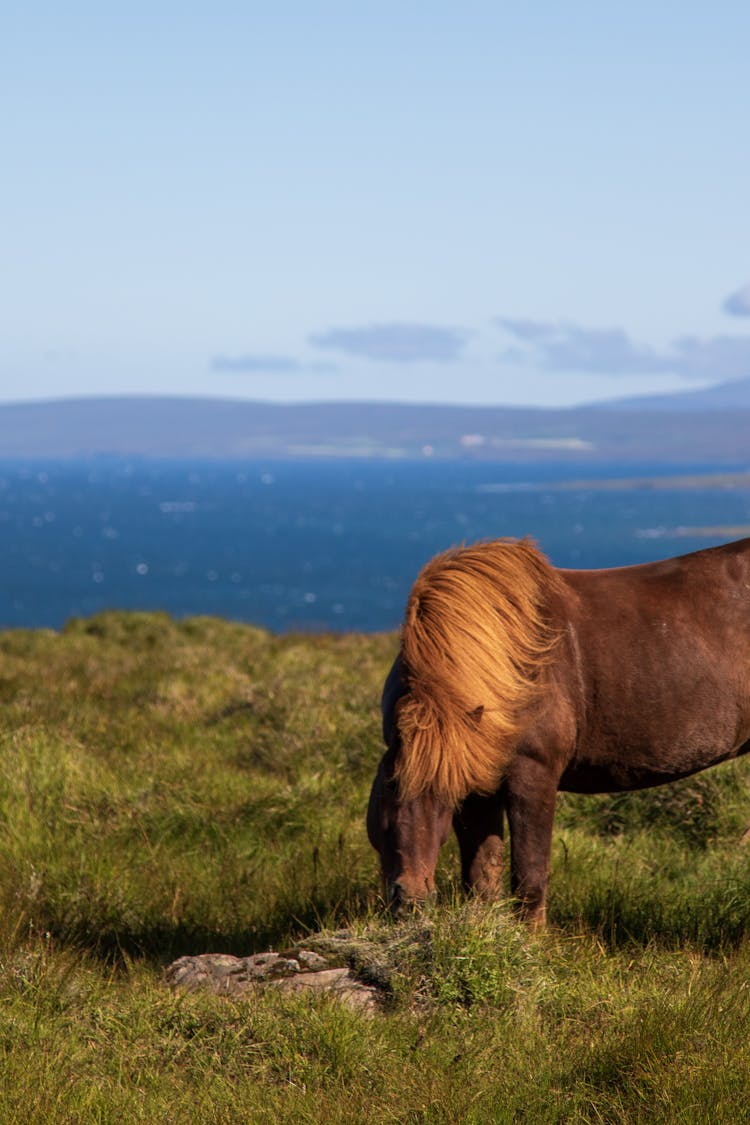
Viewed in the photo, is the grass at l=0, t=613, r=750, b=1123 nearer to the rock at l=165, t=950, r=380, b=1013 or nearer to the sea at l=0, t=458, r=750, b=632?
the rock at l=165, t=950, r=380, b=1013

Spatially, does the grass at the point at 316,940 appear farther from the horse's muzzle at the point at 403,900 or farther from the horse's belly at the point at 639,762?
the horse's belly at the point at 639,762

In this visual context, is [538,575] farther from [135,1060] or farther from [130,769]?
[130,769]

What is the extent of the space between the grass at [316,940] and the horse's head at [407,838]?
134 millimetres

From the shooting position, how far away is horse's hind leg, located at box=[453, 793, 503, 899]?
5.36 meters

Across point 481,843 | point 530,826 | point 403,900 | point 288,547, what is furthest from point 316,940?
point 288,547

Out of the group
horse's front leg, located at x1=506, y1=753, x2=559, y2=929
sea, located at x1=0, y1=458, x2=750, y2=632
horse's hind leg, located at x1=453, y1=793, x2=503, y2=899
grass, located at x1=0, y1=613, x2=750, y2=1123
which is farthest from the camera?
sea, located at x1=0, y1=458, x2=750, y2=632

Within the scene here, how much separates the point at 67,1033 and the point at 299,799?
3.29 meters

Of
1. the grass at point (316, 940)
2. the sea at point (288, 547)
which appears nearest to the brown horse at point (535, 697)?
the grass at point (316, 940)

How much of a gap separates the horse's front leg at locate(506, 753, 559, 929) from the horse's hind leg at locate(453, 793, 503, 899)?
164 mm

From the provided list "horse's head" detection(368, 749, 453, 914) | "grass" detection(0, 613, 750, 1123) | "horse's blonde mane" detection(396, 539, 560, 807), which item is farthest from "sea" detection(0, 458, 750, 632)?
"horse's head" detection(368, 749, 453, 914)

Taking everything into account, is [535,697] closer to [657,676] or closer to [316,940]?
[657,676]

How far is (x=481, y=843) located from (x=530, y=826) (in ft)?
1.22

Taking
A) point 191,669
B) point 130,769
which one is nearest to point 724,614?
point 130,769

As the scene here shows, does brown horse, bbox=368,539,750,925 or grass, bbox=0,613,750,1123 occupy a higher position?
brown horse, bbox=368,539,750,925
